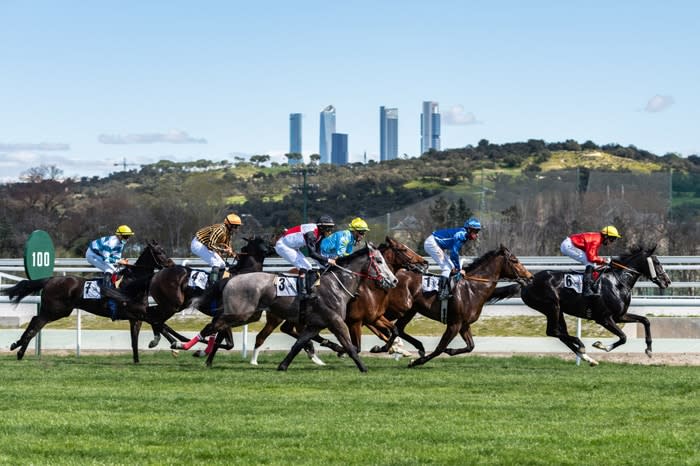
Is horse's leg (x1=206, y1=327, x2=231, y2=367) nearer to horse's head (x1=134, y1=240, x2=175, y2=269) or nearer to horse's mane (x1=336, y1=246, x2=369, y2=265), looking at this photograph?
horse's mane (x1=336, y1=246, x2=369, y2=265)

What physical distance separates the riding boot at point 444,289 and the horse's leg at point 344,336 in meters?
1.63

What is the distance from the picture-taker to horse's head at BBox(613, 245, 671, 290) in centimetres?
1606

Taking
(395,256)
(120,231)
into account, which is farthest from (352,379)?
(120,231)

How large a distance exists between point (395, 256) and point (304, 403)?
16.5 ft

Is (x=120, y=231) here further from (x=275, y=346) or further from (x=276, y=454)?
(x=276, y=454)

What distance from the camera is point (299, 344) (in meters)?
13.8

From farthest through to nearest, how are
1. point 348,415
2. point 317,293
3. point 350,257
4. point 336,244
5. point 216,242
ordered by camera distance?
point 216,242, point 336,244, point 350,257, point 317,293, point 348,415

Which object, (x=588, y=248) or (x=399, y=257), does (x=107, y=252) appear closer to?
(x=399, y=257)

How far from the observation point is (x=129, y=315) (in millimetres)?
16094

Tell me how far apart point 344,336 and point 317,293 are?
0.65 m

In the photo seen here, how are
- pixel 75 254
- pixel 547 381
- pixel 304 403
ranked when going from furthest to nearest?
pixel 75 254
pixel 547 381
pixel 304 403

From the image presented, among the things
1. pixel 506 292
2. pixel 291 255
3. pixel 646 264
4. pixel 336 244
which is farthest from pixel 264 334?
pixel 646 264

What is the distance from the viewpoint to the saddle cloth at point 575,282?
16.0m

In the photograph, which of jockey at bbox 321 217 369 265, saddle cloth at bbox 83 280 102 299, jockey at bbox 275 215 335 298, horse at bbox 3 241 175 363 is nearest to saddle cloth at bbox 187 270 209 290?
horse at bbox 3 241 175 363
